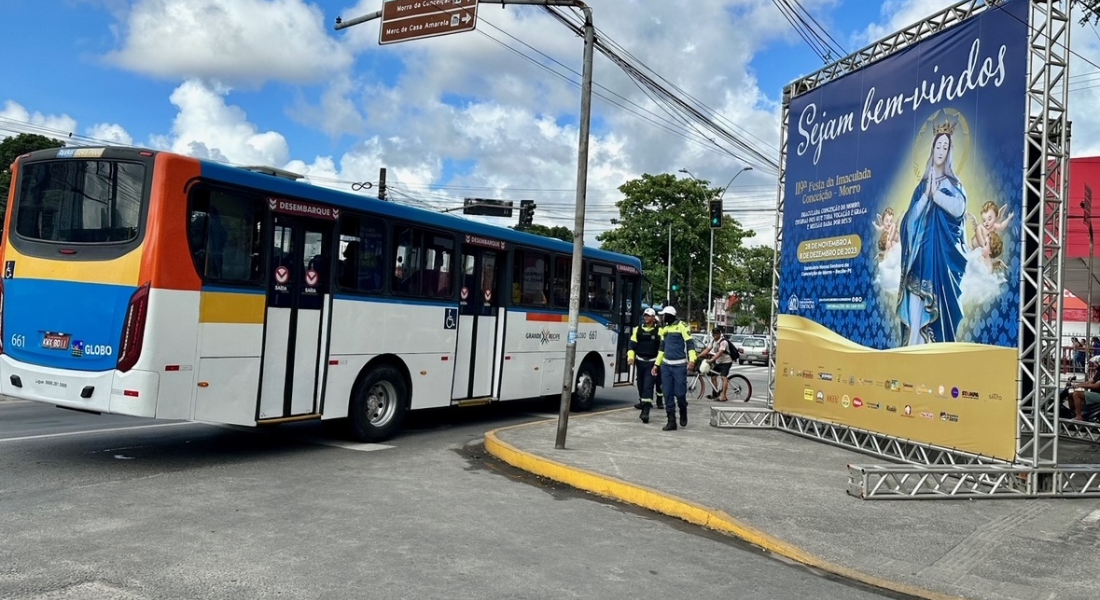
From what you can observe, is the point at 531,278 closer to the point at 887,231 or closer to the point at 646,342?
the point at 646,342

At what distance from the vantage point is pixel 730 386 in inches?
784

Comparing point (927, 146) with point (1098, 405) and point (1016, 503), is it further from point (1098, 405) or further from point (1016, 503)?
point (1098, 405)

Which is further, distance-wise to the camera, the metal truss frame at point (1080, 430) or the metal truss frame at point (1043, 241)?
the metal truss frame at point (1080, 430)

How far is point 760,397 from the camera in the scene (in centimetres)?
2041

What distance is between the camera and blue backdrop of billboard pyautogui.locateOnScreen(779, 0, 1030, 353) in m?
9.04

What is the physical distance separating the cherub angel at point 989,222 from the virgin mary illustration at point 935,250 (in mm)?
202

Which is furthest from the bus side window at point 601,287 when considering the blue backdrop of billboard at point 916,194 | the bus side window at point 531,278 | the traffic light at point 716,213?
the traffic light at point 716,213

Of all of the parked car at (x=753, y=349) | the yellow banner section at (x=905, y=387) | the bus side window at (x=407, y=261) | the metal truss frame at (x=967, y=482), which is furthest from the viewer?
the parked car at (x=753, y=349)

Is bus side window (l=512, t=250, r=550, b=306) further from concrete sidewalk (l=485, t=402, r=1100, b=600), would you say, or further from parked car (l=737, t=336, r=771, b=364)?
parked car (l=737, t=336, r=771, b=364)

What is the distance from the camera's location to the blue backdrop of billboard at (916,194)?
904 centimetres

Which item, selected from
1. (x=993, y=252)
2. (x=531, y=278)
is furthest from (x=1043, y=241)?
(x=531, y=278)

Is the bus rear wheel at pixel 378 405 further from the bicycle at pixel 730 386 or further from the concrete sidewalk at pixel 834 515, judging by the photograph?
the bicycle at pixel 730 386

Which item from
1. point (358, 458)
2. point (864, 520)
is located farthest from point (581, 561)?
point (358, 458)

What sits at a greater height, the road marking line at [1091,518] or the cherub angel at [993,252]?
the cherub angel at [993,252]
